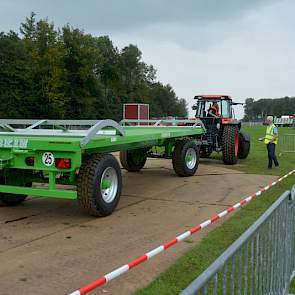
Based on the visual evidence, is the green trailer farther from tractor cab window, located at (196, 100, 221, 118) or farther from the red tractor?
tractor cab window, located at (196, 100, 221, 118)

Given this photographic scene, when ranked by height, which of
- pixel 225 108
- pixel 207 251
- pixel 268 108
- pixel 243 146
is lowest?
pixel 207 251

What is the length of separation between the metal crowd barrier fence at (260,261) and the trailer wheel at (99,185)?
305cm

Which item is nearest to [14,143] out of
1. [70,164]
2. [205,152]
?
[70,164]

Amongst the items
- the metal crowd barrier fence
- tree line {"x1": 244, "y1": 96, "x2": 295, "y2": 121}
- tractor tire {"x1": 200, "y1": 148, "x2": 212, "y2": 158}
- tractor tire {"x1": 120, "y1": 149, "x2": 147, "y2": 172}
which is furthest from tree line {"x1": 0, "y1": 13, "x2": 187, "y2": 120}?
tree line {"x1": 244, "y1": 96, "x2": 295, "y2": 121}

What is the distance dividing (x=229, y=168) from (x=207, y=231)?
25.4 feet

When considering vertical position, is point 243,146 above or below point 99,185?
above

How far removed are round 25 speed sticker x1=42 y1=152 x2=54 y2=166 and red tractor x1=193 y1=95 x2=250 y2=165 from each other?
872 cm

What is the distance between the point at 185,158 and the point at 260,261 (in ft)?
26.5

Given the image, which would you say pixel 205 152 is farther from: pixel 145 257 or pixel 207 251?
pixel 145 257

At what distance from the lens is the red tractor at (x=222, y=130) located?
14.6 m

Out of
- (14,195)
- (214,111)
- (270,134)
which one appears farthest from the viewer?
(214,111)

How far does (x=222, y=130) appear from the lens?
1532cm

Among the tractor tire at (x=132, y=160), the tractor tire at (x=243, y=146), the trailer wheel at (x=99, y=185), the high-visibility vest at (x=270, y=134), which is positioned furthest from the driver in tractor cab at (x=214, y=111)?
the trailer wheel at (x=99, y=185)

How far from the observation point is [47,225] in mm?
6773
